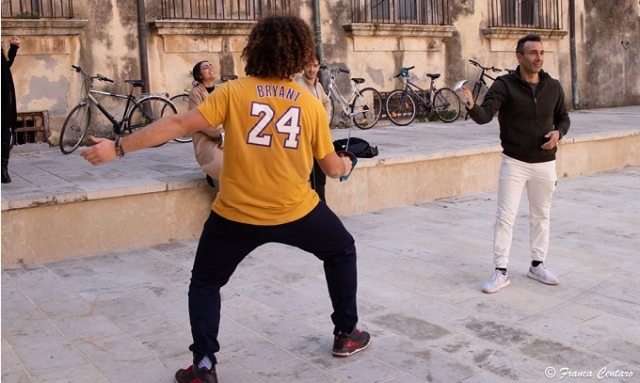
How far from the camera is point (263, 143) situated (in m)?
3.85

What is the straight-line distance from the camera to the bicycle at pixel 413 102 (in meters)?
14.9

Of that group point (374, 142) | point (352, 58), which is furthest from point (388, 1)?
point (374, 142)

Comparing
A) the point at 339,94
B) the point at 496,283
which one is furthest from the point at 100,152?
the point at 339,94

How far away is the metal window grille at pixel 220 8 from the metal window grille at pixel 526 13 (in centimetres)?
521

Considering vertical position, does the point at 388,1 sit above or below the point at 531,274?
above

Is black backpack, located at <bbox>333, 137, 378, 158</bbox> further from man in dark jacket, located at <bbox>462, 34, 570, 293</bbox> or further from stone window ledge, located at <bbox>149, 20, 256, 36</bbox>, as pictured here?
stone window ledge, located at <bbox>149, 20, 256, 36</bbox>

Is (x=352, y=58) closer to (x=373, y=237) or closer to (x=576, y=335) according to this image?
(x=373, y=237)

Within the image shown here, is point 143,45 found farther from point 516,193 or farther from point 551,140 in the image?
point 551,140

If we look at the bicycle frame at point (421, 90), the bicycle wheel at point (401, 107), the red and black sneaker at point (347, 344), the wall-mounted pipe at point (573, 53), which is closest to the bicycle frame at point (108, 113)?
the bicycle wheel at point (401, 107)

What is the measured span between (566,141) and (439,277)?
558cm

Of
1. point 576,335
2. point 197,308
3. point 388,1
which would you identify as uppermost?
point 388,1

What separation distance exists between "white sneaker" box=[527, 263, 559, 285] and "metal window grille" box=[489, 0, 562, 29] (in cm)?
1168

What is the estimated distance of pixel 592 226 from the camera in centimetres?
789

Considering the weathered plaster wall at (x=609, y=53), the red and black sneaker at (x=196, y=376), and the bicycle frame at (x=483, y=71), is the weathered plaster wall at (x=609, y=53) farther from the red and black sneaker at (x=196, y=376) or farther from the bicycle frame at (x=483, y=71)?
the red and black sneaker at (x=196, y=376)
